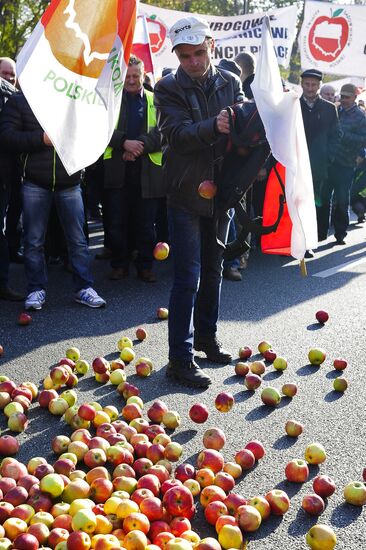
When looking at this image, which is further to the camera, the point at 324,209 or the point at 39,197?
the point at 324,209

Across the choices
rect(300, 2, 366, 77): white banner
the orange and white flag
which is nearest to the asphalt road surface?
the orange and white flag

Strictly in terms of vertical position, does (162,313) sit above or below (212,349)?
below

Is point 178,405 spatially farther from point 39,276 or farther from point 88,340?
point 39,276

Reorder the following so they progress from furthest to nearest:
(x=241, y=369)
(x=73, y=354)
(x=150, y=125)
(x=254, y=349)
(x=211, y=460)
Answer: (x=150, y=125) < (x=254, y=349) < (x=73, y=354) < (x=241, y=369) < (x=211, y=460)

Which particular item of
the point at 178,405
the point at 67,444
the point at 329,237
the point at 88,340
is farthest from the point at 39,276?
the point at 329,237

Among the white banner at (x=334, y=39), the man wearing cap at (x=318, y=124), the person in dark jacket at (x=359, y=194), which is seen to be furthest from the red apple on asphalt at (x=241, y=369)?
the white banner at (x=334, y=39)

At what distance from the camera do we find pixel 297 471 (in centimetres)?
389

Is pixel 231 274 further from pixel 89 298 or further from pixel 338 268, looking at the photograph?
pixel 89 298

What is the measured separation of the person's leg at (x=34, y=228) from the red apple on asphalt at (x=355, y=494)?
4.35m

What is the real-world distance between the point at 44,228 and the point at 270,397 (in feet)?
10.9

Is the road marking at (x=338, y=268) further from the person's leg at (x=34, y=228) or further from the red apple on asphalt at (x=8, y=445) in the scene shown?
the red apple on asphalt at (x=8, y=445)

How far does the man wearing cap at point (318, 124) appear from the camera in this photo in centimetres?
1013

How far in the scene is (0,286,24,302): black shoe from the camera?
7.52 m

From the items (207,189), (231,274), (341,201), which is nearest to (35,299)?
(231,274)
